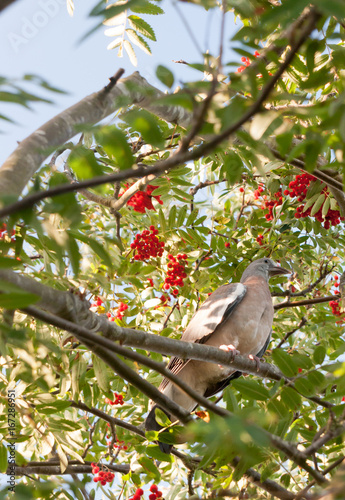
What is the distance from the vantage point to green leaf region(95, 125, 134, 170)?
58.1 inches

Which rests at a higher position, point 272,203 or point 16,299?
point 272,203

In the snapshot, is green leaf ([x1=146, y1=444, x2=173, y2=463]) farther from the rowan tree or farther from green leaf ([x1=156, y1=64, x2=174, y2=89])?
green leaf ([x1=156, y1=64, x2=174, y2=89])

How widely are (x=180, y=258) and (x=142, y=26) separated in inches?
84.4

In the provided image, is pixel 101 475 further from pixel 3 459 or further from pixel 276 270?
pixel 276 270

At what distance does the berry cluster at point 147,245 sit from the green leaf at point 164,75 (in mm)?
3044

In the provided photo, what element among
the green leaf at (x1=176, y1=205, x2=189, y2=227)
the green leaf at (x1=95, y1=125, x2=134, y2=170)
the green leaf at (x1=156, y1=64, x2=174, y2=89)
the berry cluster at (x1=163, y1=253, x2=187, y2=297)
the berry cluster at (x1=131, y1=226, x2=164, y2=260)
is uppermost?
the green leaf at (x1=176, y1=205, x2=189, y2=227)

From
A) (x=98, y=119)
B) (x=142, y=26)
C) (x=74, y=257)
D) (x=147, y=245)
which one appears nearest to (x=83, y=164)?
(x=74, y=257)

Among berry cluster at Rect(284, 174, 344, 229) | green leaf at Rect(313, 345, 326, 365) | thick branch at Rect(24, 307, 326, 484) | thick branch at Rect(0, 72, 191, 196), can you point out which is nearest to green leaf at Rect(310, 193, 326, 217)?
berry cluster at Rect(284, 174, 344, 229)

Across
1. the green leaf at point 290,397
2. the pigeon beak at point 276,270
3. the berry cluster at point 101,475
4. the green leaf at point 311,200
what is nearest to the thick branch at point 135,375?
the green leaf at point 290,397

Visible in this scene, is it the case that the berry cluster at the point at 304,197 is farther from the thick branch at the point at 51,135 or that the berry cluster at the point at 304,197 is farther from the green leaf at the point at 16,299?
the green leaf at the point at 16,299

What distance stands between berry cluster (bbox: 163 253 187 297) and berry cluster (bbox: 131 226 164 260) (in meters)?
0.16

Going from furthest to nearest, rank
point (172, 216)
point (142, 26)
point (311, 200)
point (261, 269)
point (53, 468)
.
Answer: point (261, 269)
point (172, 216)
point (311, 200)
point (53, 468)
point (142, 26)

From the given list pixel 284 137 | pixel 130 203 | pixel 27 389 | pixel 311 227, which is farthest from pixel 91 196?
pixel 284 137

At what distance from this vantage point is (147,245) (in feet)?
15.5
